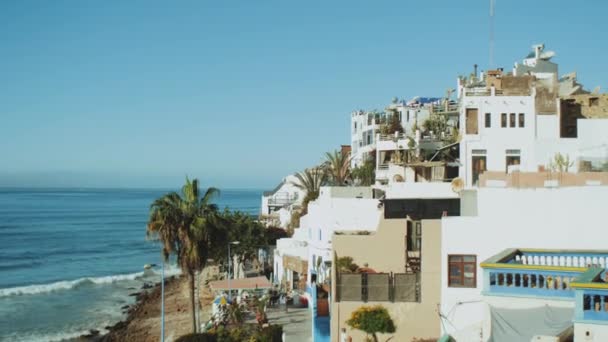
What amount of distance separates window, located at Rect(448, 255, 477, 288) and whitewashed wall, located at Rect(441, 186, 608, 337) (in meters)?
0.16

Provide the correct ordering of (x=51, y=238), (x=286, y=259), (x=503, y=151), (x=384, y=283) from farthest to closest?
1. (x=51, y=238)
2. (x=286, y=259)
3. (x=503, y=151)
4. (x=384, y=283)

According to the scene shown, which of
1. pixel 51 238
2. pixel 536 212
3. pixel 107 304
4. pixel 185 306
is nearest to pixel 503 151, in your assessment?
pixel 536 212

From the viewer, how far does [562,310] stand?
16781 mm

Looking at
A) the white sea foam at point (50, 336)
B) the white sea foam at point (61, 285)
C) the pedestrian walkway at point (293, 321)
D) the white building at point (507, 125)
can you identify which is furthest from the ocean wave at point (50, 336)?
the white building at point (507, 125)

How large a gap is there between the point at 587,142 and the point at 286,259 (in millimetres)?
19983

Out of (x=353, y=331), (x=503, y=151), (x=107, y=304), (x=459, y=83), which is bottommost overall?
(x=107, y=304)

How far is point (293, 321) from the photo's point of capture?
105 feet

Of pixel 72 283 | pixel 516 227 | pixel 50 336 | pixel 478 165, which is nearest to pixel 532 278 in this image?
pixel 516 227

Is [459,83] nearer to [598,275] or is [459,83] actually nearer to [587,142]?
[587,142]

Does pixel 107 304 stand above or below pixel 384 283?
below

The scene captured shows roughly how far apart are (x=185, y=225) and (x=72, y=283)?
4250 centimetres

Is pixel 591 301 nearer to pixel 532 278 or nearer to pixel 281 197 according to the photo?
pixel 532 278

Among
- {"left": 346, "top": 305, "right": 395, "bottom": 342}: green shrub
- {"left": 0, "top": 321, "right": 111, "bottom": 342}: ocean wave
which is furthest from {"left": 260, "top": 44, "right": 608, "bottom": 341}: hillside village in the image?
{"left": 0, "top": 321, "right": 111, "bottom": 342}: ocean wave

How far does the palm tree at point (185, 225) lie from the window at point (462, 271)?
10823 mm
